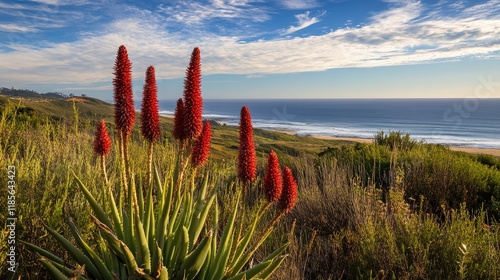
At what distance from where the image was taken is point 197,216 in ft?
9.99

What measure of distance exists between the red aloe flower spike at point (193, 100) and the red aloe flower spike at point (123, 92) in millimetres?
380

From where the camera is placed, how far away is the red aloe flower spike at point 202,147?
287 centimetres

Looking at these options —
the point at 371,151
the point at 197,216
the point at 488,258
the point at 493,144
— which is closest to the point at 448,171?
the point at 371,151

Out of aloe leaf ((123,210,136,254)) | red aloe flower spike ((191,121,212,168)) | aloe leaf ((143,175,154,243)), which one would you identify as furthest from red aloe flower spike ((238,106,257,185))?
aloe leaf ((123,210,136,254))

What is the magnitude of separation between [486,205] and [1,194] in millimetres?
8441

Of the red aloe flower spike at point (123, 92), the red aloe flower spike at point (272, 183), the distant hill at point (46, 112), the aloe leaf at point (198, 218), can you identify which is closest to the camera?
the red aloe flower spike at point (123, 92)

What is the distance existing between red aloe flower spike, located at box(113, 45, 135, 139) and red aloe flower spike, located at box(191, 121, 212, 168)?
53 centimetres

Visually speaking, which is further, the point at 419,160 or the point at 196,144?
the point at 419,160

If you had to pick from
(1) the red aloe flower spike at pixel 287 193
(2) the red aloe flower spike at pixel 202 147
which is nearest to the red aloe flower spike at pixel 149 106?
(2) the red aloe flower spike at pixel 202 147

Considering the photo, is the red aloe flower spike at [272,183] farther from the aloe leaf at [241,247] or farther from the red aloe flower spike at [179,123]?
the red aloe flower spike at [179,123]

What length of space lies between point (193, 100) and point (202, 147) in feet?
1.32

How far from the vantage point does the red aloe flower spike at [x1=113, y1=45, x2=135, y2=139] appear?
2561 mm

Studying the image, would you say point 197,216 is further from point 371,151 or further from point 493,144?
point 493,144

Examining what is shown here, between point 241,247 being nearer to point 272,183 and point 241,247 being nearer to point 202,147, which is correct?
point 272,183
